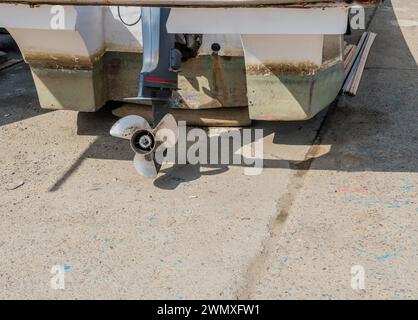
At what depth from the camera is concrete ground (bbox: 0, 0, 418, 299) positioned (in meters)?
2.68

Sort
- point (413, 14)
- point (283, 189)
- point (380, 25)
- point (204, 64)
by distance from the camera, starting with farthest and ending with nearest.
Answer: point (413, 14)
point (380, 25)
point (204, 64)
point (283, 189)

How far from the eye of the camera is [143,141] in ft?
11.6

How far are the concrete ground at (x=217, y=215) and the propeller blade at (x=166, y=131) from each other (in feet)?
0.82

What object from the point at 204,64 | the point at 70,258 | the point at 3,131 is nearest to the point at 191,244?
the point at 70,258

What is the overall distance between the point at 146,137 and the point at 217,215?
676 millimetres

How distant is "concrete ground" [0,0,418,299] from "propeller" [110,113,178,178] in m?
0.12

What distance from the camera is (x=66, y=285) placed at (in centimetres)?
268

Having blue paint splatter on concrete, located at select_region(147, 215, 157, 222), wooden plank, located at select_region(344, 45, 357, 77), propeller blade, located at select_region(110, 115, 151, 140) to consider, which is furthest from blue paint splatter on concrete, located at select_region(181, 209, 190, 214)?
wooden plank, located at select_region(344, 45, 357, 77)

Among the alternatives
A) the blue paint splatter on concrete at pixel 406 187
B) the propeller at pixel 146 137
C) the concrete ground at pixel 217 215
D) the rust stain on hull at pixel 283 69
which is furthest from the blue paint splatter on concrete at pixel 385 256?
the propeller at pixel 146 137

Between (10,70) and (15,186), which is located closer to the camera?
(15,186)

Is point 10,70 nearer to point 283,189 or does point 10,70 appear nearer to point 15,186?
point 15,186

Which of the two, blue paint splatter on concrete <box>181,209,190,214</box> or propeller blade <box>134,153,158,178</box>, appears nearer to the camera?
blue paint splatter on concrete <box>181,209,190,214</box>

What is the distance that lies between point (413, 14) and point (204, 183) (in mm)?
5503

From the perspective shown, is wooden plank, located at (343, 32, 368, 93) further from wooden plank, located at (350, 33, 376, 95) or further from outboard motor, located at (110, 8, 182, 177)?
outboard motor, located at (110, 8, 182, 177)
